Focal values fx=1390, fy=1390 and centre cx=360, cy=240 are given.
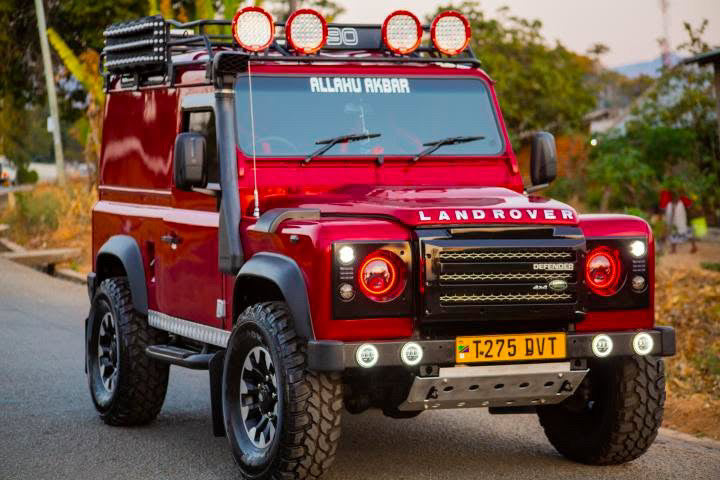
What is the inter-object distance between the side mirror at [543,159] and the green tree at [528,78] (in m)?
37.4

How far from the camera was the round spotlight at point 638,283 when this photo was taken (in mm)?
7031

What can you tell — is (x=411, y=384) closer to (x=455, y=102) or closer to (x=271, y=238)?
(x=271, y=238)

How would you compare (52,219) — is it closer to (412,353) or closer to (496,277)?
(496,277)

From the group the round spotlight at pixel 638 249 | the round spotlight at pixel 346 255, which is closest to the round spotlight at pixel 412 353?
the round spotlight at pixel 346 255

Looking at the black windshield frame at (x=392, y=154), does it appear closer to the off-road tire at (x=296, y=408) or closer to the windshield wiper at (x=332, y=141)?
the windshield wiper at (x=332, y=141)

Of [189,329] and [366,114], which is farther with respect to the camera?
[189,329]

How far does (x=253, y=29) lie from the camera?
7660mm

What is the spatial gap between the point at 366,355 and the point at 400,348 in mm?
169

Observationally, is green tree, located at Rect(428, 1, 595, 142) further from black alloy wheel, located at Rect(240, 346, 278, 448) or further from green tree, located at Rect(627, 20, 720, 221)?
black alloy wheel, located at Rect(240, 346, 278, 448)

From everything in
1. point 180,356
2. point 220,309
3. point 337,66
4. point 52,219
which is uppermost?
point 337,66

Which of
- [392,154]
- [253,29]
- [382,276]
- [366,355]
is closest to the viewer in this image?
[366,355]

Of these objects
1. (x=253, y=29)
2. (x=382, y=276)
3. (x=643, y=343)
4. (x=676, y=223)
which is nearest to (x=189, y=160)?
(x=253, y=29)

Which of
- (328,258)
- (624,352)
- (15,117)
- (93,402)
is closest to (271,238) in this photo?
(328,258)

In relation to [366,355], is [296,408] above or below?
Result: below
